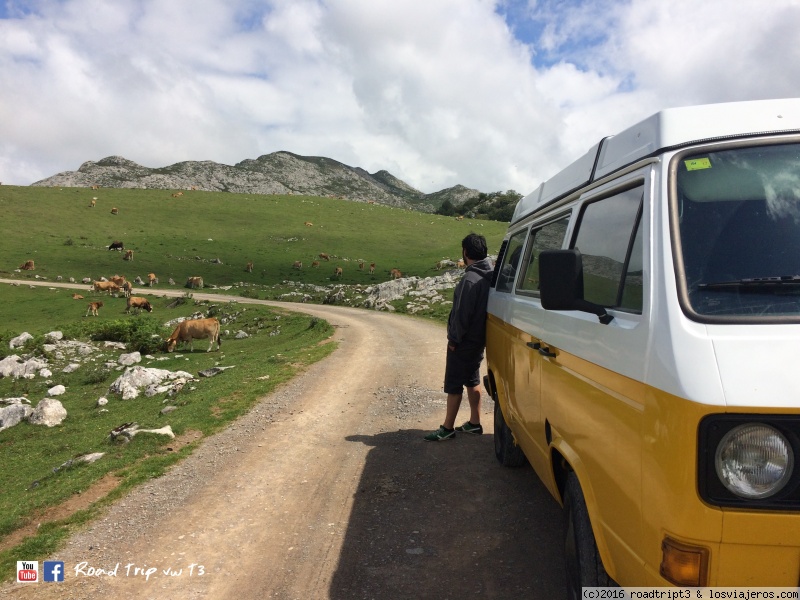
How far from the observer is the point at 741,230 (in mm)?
2637

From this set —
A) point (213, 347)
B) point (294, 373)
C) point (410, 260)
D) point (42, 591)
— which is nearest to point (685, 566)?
point (42, 591)

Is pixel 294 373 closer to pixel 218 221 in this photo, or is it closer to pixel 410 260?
pixel 410 260

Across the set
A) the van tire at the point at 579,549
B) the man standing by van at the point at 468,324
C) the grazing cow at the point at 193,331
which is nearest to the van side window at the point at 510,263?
the man standing by van at the point at 468,324

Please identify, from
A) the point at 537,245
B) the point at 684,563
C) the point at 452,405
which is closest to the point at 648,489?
the point at 684,563

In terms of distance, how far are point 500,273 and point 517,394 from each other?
2179 mm

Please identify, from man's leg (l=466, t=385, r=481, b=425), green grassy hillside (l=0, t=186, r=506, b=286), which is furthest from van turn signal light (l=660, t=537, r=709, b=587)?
green grassy hillside (l=0, t=186, r=506, b=286)

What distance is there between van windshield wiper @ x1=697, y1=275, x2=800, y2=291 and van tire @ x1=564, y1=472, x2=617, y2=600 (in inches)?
55.8

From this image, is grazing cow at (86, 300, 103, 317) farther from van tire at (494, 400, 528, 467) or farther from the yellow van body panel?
the yellow van body panel

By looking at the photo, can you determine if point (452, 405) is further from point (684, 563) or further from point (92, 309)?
point (92, 309)

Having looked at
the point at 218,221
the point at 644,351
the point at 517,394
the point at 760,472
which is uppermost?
the point at 218,221

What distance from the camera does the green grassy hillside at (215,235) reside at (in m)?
46.3

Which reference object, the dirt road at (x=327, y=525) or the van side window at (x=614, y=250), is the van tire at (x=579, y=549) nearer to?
the dirt road at (x=327, y=525)

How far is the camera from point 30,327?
1101 inches

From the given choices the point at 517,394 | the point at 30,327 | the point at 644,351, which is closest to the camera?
the point at 644,351
